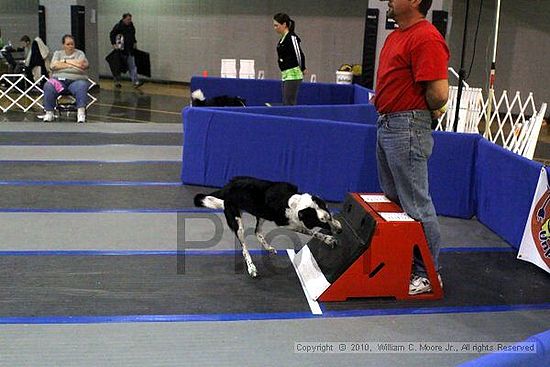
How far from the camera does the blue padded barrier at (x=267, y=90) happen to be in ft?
31.4

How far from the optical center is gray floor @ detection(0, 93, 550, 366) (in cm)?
281

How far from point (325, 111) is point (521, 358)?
551 centimetres

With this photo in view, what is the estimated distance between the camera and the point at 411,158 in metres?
3.34

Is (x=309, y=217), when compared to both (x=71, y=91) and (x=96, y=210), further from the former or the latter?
(x=71, y=91)

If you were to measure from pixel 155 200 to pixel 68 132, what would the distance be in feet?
12.6

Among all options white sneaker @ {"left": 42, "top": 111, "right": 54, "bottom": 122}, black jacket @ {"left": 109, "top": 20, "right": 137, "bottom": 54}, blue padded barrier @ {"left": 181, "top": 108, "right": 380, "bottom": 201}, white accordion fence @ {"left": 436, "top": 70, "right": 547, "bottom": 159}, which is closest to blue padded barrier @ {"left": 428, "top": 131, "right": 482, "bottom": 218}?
blue padded barrier @ {"left": 181, "top": 108, "right": 380, "bottom": 201}

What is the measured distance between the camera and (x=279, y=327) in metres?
3.09

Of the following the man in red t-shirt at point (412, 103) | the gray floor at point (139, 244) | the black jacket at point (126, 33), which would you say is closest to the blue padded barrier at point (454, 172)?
the gray floor at point (139, 244)

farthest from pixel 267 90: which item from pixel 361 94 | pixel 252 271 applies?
pixel 252 271

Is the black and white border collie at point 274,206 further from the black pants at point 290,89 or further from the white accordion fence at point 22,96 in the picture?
the white accordion fence at point 22,96

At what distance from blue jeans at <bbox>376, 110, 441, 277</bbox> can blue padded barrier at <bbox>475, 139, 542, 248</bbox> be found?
1171mm

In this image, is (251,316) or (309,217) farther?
(309,217)

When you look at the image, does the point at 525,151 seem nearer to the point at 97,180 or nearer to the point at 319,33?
the point at 97,180

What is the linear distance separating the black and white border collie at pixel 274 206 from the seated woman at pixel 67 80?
654cm
